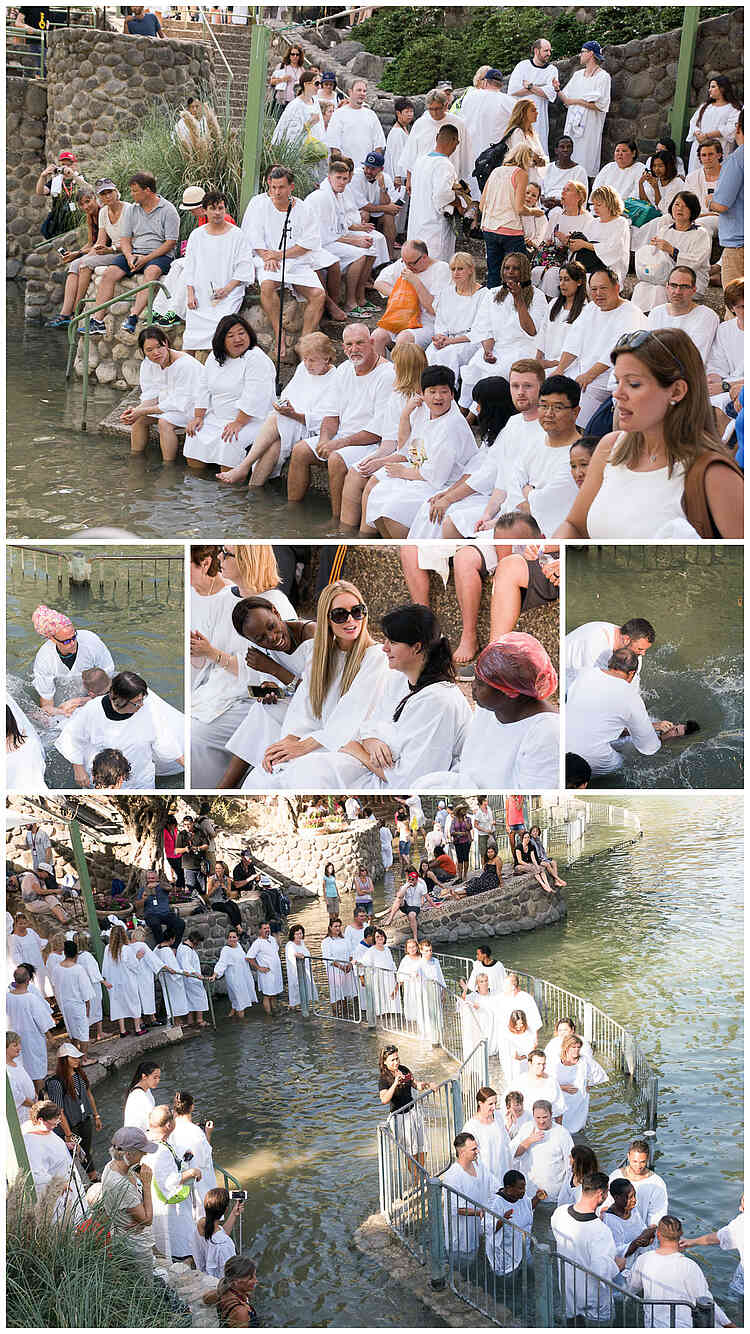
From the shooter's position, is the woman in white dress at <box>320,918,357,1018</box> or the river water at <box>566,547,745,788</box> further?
the woman in white dress at <box>320,918,357,1018</box>

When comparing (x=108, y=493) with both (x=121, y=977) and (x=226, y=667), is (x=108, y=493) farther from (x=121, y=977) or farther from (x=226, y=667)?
(x=121, y=977)

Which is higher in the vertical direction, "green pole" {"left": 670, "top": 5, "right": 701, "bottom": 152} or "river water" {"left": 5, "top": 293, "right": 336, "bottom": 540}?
"green pole" {"left": 670, "top": 5, "right": 701, "bottom": 152}

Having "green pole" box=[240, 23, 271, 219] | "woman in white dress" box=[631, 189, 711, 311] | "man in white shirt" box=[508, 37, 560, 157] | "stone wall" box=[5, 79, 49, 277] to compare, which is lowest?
"woman in white dress" box=[631, 189, 711, 311]

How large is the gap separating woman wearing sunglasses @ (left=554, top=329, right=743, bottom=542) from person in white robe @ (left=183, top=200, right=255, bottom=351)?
143 inches

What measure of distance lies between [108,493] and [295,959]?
3032mm

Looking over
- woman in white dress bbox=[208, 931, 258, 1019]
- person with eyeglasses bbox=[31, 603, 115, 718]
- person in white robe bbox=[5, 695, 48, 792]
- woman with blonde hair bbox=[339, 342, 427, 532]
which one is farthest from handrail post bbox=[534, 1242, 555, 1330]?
woman with blonde hair bbox=[339, 342, 427, 532]

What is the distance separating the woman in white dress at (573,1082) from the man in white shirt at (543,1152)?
49cm

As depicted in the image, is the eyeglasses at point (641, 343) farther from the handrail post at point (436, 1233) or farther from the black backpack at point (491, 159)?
the handrail post at point (436, 1233)

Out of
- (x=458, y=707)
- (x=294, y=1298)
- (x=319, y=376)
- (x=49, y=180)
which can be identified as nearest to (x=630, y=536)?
(x=458, y=707)

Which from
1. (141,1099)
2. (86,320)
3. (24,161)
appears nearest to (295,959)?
(141,1099)

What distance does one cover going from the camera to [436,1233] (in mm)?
5922

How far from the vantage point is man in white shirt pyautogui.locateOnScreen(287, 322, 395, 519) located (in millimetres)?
6918

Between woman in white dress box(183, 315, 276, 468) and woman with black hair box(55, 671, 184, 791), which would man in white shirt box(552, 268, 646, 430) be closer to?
woman in white dress box(183, 315, 276, 468)

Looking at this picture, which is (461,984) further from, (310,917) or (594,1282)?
(594,1282)
